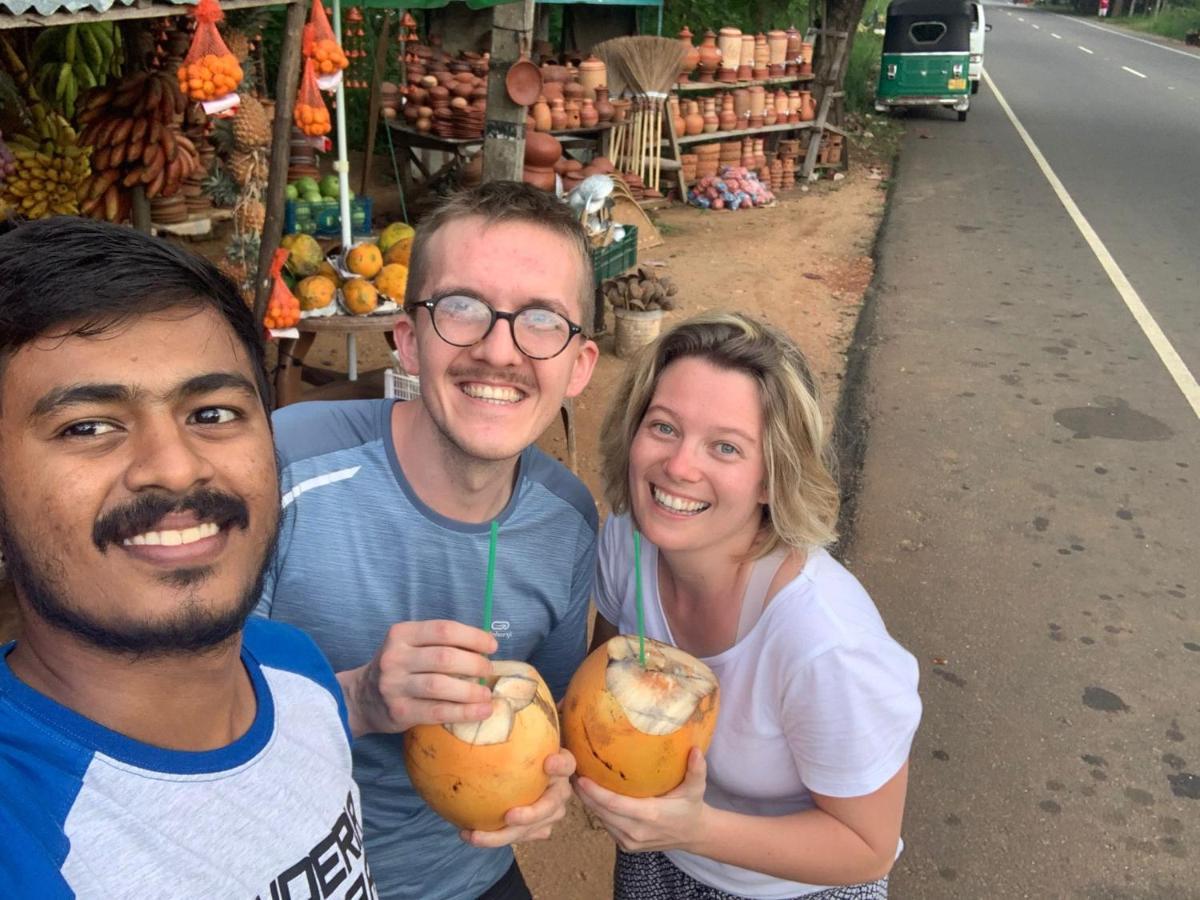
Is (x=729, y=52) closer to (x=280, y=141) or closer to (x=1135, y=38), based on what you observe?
(x=280, y=141)

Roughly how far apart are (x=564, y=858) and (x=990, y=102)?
21.9m

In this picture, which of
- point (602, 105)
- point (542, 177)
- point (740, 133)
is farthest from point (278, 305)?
point (740, 133)

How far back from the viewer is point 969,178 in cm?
1355

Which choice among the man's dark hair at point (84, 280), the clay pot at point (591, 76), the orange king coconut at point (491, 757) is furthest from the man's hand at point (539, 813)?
the clay pot at point (591, 76)

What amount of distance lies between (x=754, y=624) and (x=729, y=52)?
1184 cm

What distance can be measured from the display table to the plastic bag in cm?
18

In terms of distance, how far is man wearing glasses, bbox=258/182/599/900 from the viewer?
4.97 feet

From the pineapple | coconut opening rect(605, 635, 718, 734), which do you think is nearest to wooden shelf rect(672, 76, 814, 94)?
the pineapple

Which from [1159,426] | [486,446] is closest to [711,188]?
[1159,426]

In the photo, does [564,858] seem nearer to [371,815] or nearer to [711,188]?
[371,815]

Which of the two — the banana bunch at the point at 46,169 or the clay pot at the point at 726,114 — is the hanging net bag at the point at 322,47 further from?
the clay pot at the point at 726,114

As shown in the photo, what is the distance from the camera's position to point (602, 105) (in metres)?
9.73

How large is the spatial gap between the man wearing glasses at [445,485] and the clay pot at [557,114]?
26.4 feet

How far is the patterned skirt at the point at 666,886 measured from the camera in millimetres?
1690
